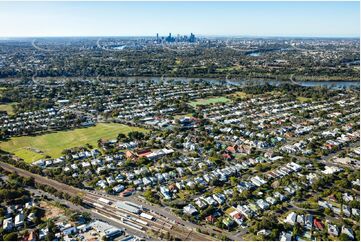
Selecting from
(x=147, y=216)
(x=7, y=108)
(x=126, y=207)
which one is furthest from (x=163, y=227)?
(x=7, y=108)

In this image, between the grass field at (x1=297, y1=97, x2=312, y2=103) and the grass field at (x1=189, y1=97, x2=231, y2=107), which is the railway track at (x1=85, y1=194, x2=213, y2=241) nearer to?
the grass field at (x1=189, y1=97, x2=231, y2=107)

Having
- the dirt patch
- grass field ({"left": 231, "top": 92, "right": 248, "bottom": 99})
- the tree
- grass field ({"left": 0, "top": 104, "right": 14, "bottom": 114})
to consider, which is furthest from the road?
grass field ({"left": 231, "top": 92, "right": 248, "bottom": 99})

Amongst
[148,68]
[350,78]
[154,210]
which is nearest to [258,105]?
[154,210]

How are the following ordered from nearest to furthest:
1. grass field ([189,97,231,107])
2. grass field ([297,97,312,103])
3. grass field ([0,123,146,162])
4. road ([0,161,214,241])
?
road ([0,161,214,241]), grass field ([0,123,146,162]), grass field ([189,97,231,107]), grass field ([297,97,312,103])

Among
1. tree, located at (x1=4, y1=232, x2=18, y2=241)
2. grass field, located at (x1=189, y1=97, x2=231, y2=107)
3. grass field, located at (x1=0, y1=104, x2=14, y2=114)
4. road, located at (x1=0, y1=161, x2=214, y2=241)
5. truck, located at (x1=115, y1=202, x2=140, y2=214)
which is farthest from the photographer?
grass field, located at (x1=189, y1=97, x2=231, y2=107)

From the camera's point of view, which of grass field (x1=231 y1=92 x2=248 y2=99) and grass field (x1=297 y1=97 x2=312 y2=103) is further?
grass field (x1=231 y1=92 x2=248 y2=99)

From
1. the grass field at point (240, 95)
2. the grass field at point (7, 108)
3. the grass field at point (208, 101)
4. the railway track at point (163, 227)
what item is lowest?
the railway track at point (163, 227)

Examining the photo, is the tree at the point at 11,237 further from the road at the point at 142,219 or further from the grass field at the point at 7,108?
the grass field at the point at 7,108

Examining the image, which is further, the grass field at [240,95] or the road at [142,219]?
the grass field at [240,95]

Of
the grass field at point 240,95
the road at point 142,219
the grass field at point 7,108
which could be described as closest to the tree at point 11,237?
the road at point 142,219
